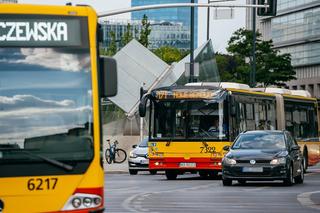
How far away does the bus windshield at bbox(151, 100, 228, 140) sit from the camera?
3638 centimetres

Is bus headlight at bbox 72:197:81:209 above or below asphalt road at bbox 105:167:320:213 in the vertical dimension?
above

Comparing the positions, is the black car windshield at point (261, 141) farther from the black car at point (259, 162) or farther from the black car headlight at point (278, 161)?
the black car headlight at point (278, 161)

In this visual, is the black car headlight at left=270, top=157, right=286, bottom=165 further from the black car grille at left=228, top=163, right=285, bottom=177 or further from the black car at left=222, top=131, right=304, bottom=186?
the black car grille at left=228, top=163, right=285, bottom=177

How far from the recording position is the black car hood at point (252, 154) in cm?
3078

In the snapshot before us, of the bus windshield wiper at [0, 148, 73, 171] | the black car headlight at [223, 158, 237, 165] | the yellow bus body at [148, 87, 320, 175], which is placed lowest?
the yellow bus body at [148, 87, 320, 175]

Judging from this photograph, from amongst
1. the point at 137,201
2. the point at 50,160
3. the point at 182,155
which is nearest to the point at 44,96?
the point at 50,160

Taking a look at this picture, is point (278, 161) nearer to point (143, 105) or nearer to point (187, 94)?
point (143, 105)

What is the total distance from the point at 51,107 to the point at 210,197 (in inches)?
489

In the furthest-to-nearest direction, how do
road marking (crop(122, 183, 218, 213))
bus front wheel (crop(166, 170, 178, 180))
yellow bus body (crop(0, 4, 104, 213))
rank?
bus front wheel (crop(166, 170, 178, 180)) < road marking (crop(122, 183, 218, 213)) < yellow bus body (crop(0, 4, 104, 213))

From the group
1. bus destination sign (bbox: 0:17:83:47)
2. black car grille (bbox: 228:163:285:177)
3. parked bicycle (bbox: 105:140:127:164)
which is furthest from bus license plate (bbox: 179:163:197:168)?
bus destination sign (bbox: 0:17:83:47)

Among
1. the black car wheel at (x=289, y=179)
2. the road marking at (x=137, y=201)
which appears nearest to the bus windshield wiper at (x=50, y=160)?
the road marking at (x=137, y=201)

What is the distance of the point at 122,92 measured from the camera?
62344 millimetres

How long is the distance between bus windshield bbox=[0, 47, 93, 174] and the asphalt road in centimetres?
726

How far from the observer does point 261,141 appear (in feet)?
105
